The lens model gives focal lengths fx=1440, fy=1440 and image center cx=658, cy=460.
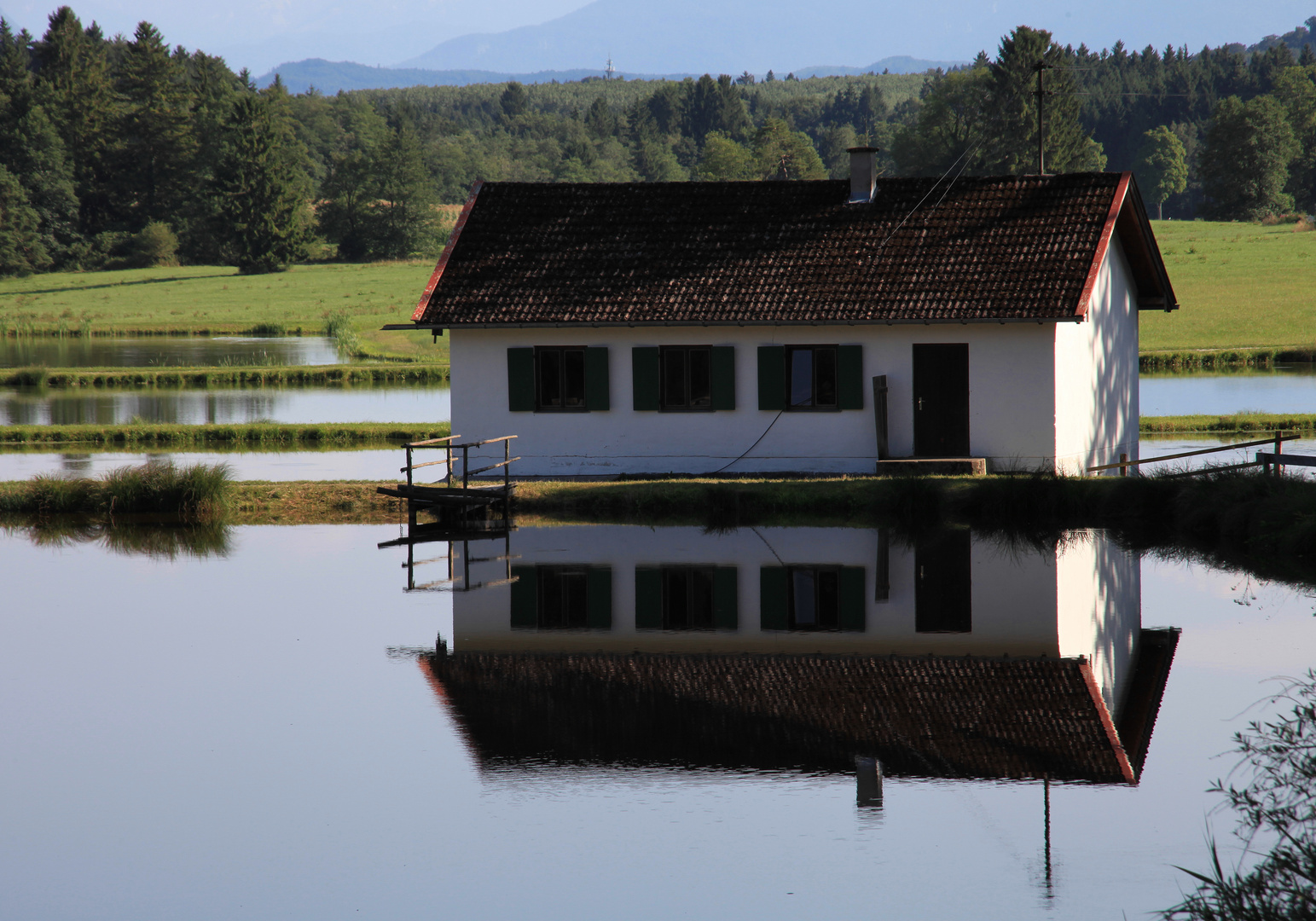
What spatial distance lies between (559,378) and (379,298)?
52827 millimetres

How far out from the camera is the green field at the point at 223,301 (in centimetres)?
6488

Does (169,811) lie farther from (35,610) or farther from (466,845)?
(35,610)

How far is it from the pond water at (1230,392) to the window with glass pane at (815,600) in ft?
64.0

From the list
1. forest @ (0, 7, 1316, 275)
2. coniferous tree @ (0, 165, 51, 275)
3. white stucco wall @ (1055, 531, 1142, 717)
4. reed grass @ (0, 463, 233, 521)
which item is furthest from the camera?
forest @ (0, 7, 1316, 275)

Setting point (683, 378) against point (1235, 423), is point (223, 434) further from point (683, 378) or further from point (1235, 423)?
point (1235, 423)

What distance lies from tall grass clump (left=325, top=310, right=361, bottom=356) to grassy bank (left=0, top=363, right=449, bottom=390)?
575 centimetres

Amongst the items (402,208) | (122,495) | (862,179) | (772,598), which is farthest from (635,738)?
(402,208)

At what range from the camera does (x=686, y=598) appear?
14367 millimetres

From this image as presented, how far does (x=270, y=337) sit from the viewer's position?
6334 centimetres

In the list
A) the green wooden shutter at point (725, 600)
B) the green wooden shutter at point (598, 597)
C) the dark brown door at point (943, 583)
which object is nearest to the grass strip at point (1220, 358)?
Result: the dark brown door at point (943, 583)

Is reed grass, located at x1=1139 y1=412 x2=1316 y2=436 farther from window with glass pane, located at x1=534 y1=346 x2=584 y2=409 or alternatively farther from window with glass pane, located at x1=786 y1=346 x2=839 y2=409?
window with glass pane, located at x1=534 y1=346 x2=584 y2=409

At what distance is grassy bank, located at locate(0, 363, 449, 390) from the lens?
4319 cm

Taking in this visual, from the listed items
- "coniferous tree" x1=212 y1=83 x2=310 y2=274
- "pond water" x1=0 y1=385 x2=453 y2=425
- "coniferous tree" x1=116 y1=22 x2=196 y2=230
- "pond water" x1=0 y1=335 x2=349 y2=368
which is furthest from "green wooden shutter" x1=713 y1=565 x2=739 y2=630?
"coniferous tree" x1=116 y1=22 x2=196 y2=230

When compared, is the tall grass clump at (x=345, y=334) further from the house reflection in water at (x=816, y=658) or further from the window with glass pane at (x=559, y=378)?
the house reflection in water at (x=816, y=658)
